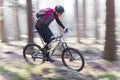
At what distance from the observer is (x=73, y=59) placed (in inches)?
348

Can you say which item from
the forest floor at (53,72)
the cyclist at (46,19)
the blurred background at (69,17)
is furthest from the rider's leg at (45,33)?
the blurred background at (69,17)

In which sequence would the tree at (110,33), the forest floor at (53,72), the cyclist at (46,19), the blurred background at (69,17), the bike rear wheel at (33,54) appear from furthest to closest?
1. the blurred background at (69,17)
2. the tree at (110,33)
3. the bike rear wheel at (33,54)
4. the cyclist at (46,19)
5. the forest floor at (53,72)

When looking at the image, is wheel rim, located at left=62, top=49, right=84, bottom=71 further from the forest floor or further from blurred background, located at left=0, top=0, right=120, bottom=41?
blurred background, located at left=0, top=0, right=120, bottom=41

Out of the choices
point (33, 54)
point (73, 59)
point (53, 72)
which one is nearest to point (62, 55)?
point (73, 59)

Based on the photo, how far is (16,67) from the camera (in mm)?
9328

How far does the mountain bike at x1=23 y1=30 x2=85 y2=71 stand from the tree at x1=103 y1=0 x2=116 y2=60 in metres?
2.47

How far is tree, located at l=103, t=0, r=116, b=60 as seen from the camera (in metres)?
10.9

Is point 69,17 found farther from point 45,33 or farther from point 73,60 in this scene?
point 73,60

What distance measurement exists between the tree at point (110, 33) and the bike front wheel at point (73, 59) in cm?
246

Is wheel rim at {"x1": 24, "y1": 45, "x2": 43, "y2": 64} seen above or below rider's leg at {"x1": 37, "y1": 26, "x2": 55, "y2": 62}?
below

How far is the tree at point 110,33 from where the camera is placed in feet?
35.8

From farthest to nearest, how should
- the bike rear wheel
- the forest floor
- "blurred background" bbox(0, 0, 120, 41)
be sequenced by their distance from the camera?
"blurred background" bbox(0, 0, 120, 41) → the bike rear wheel → the forest floor

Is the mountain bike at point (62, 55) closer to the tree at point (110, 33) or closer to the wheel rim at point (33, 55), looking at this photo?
the wheel rim at point (33, 55)

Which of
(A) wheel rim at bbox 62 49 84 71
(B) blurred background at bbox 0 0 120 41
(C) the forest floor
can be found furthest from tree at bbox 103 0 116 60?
(A) wheel rim at bbox 62 49 84 71
